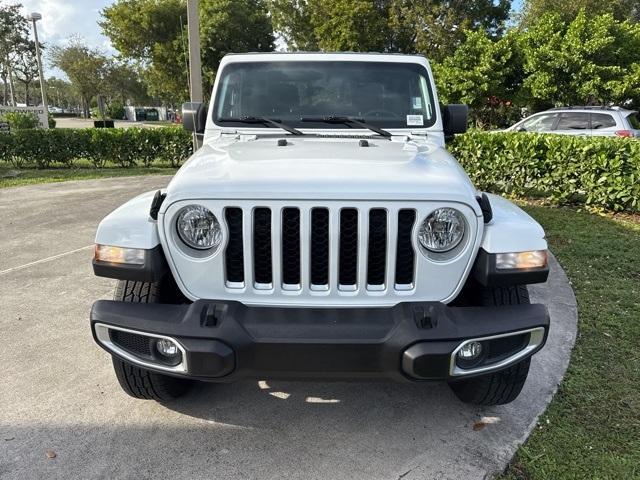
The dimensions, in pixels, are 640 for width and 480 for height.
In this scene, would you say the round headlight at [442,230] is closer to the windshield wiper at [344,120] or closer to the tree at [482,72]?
the windshield wiper at [344,120]

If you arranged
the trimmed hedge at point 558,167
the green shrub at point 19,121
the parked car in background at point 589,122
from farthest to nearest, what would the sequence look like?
the green shrub at point 19,121
the parked car in background at point 589,122
the trimmed hedge at point 558,167

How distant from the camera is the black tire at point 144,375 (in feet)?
7.72

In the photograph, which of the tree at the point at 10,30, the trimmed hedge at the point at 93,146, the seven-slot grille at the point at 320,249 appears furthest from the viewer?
the tree at the point at 10,30

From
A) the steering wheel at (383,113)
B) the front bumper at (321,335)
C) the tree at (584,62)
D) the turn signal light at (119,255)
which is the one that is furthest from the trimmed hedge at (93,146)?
the tree at (584,62)

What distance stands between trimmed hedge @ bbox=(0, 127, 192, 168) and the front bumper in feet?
37.4

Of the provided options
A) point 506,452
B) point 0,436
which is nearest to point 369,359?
point 506,452

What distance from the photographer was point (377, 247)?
2.17 m

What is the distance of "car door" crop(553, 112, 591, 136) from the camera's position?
1103cm

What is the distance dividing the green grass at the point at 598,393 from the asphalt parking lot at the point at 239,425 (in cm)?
10

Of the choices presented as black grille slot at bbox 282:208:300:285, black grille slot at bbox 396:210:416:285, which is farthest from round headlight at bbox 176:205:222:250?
black grille slot at bbox 396:210:416:285

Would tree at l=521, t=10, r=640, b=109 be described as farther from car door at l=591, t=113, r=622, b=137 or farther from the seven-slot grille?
the seven-slot grille

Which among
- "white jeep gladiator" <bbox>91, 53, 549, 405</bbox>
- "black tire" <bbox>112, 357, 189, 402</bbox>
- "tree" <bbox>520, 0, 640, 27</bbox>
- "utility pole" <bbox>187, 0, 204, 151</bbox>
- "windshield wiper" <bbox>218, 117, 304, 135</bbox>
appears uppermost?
"tree" <bbox>520, 0, 640, 27</bbox>

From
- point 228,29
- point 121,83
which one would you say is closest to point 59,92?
point 121,83

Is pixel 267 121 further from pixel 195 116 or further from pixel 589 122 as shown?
pixel 589 122
